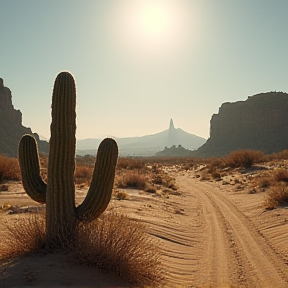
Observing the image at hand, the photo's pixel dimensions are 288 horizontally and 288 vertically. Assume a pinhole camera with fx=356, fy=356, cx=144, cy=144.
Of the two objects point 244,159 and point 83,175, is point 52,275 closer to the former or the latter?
point 83,175

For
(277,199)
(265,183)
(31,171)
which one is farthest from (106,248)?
(265,183)

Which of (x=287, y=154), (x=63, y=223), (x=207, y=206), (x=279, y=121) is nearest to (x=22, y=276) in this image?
(x=63, y=223)

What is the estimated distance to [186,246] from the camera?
9.16 meters

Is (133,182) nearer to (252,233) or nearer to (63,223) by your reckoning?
(252,233)

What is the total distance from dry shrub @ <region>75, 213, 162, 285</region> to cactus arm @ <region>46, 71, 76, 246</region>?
0.54m

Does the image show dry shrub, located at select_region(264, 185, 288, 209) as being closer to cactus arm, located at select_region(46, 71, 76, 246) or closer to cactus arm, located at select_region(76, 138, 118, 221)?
cactus arm, located at select_region(76, 138, 118, 221)

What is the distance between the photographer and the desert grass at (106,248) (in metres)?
5.62

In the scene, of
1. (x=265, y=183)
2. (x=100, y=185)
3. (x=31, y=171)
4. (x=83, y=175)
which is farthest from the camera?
(x=83, y=175)

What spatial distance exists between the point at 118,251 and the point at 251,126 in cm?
11497

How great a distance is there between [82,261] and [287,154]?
3743 centimetres

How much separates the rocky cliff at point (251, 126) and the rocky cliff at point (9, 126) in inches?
2265

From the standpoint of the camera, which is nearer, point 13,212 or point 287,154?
point 13,212

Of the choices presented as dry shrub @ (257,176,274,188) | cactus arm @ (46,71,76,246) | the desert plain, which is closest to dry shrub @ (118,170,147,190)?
the desert plain

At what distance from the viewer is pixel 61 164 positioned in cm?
669
